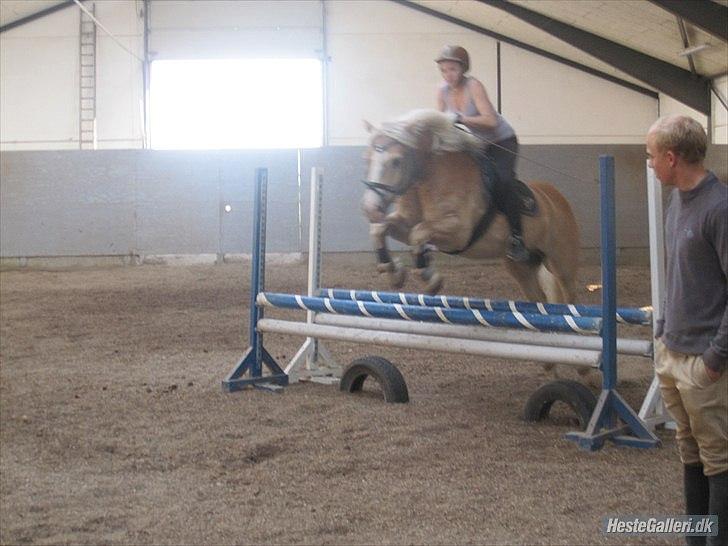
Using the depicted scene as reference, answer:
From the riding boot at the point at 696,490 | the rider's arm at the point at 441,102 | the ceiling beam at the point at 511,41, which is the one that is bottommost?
the riding boot at the point at 696,490

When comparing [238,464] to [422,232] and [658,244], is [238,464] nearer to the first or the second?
[422,232]

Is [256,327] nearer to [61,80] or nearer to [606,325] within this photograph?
[606,325]

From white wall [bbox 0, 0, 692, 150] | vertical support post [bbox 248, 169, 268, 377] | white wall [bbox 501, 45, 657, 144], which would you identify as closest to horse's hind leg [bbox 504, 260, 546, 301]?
vertical support post [bbox 248, 169, 268, 377]

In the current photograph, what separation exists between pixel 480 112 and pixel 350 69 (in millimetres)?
11293

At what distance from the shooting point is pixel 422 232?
370 centimetres

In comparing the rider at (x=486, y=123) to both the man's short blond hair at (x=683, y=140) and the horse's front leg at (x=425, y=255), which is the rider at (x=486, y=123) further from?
the man's short blond hair at (x=683, y=140)

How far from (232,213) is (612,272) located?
836cm

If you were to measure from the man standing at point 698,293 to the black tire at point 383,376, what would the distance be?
7.91 ft

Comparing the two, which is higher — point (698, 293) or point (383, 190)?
point (383, 190)

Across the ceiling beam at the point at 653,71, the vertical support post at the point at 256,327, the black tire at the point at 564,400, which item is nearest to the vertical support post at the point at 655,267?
the black tire at the point at 564,400

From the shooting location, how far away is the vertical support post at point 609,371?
3.65 m

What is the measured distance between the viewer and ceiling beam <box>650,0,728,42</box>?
10.4 metres

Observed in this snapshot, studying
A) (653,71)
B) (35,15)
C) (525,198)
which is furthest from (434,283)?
(35,15)

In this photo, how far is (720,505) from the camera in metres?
2.20
